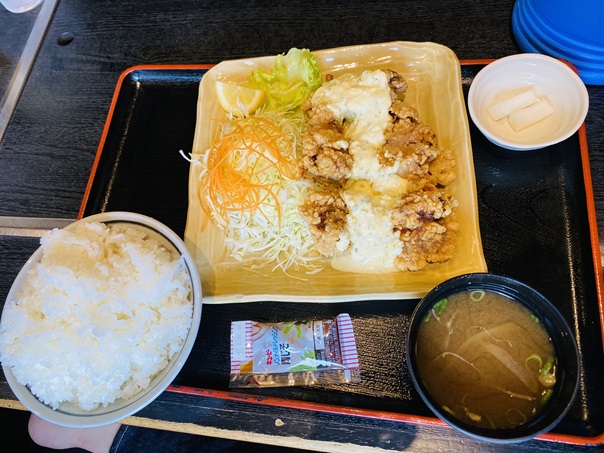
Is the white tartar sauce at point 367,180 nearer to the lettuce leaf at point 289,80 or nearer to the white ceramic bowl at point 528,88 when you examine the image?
the lettuce leaf at point 289,80

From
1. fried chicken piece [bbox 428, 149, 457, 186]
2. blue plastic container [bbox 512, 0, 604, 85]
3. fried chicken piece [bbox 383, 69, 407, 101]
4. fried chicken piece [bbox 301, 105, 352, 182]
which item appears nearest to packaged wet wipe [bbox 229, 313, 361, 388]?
fried chicken piece [bbox 301, 105, 352, 182]

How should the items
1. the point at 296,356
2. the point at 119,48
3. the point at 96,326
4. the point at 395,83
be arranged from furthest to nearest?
1. the point at 119,48
2. the point at 395,83
3. the point at 296,356
4. the point at 96,326

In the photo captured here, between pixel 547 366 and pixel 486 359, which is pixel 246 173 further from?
pixel 547 366

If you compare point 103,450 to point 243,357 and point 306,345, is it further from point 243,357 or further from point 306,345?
point 306,345

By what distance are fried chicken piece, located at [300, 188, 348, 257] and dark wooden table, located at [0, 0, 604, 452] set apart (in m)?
1.30

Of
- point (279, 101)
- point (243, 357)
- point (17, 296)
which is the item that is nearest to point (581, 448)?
point (243, 357)

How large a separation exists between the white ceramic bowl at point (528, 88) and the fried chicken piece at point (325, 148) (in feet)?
2.41

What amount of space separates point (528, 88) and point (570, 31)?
0.38 m

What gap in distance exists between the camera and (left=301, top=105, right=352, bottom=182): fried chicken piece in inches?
87.3

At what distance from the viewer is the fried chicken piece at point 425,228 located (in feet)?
7.00

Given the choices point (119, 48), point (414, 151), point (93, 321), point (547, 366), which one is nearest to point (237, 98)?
point (414, 151)

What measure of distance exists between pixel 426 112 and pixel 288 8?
1337mm

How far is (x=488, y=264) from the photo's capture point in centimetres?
226

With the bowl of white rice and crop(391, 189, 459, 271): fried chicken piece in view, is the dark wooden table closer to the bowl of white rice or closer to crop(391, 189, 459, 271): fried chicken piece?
the bowl of white rice
